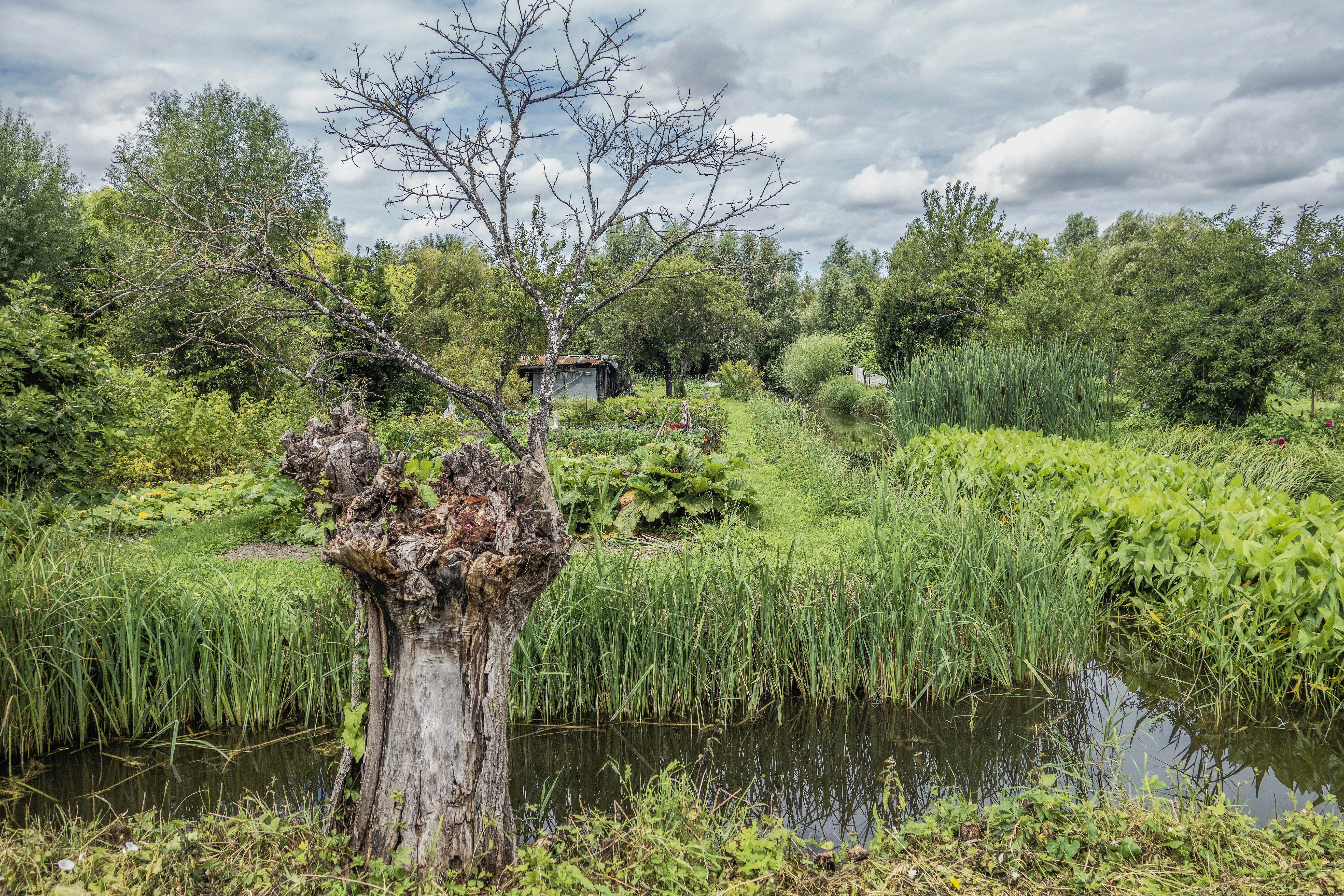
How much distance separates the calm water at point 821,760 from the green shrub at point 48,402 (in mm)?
3842

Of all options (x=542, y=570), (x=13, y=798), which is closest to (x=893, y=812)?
(x=542, y=570)

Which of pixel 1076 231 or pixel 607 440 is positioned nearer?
pixel 607 440

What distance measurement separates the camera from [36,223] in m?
15.7

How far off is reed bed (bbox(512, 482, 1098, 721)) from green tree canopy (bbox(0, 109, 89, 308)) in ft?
52.9

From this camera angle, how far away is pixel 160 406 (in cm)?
892

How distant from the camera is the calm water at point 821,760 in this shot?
3.36m

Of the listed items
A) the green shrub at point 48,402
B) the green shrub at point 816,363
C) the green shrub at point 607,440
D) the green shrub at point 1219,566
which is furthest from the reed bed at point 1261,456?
the green shrub at point 816,363

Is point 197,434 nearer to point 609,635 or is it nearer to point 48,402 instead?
point 48,402

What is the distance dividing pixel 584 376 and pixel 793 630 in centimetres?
2630

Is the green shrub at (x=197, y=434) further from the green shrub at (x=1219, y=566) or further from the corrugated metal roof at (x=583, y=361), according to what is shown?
the corrugated metal roof at (x=583, y=361)

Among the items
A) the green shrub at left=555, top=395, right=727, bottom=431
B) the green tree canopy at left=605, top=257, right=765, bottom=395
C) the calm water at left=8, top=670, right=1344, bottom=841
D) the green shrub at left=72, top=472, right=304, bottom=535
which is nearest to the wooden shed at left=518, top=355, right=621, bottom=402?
the green tree canopy at left=605, top=257, right=765, bottom=395

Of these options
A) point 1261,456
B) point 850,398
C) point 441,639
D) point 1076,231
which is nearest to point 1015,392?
point 1261,456

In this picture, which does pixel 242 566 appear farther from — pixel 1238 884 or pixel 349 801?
pixel 1238 884

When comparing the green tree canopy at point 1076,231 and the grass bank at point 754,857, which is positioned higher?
the green tree canopy at point 1076,231
